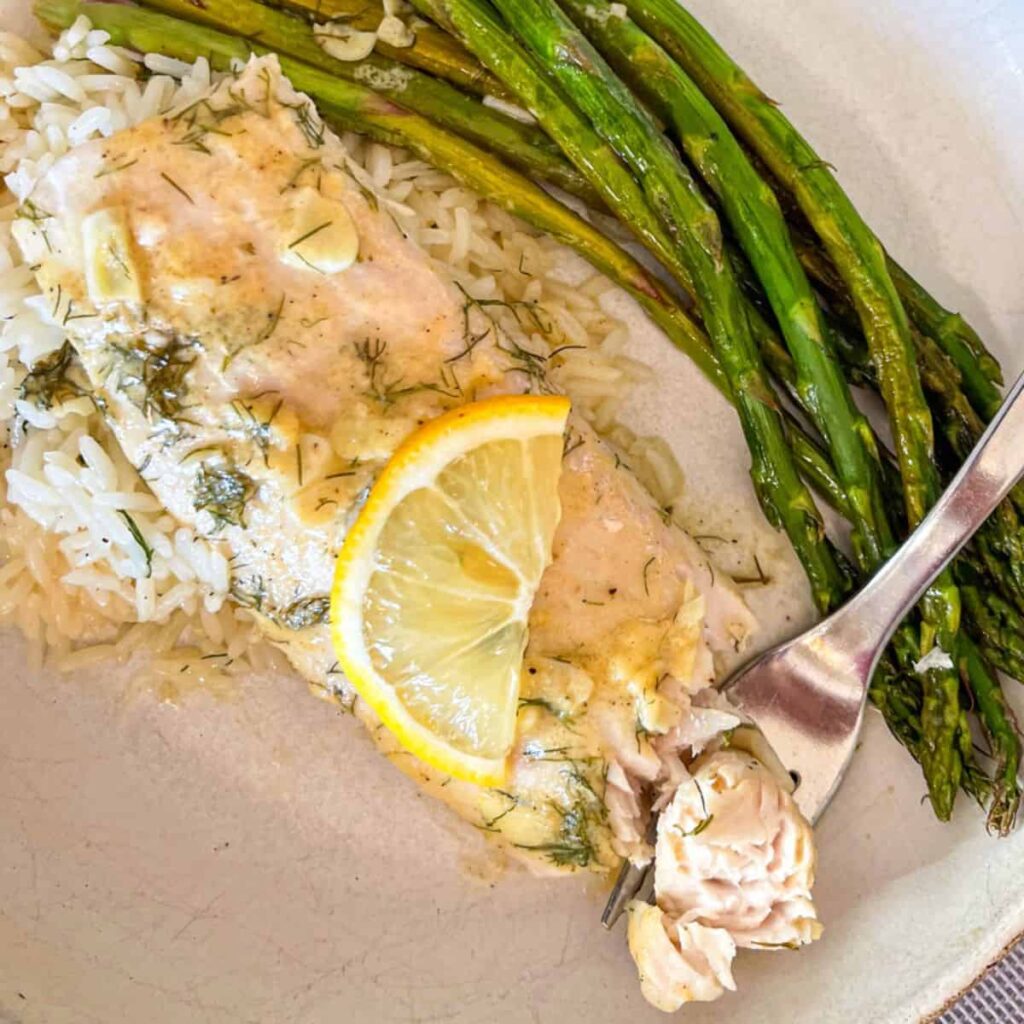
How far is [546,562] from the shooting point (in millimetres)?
2881

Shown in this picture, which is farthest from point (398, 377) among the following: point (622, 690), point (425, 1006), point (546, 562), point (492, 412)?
point (425, 1006)

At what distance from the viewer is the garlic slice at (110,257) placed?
2.90m

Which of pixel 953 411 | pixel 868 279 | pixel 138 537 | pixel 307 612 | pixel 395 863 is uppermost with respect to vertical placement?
pixel 868 279

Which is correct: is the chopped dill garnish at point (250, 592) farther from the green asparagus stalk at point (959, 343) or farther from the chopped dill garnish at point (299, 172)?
the green asparagus stalk at point (959, 343)

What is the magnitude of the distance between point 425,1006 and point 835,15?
3915 mm

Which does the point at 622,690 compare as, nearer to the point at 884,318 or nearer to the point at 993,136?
the point at 884,318

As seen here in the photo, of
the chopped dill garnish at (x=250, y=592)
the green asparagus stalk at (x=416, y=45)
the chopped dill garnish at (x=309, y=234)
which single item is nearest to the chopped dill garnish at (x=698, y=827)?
the chopped dill garnish at (x=250, y=592)

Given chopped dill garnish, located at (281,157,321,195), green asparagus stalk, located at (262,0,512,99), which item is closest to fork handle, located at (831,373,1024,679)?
green asparagus stalk, located at (262,0,512,99)

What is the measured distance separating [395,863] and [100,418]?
185cm

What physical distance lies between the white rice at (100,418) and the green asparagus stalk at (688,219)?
16.9 inches

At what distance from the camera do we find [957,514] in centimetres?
332

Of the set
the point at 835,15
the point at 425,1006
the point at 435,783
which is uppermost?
the point at 835,15

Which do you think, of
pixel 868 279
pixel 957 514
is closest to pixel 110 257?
pixel 868 279

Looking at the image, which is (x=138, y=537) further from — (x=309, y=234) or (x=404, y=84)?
→ (x=404, y=84)
